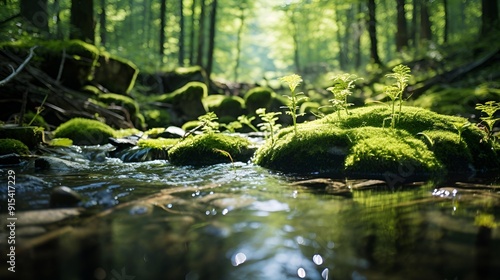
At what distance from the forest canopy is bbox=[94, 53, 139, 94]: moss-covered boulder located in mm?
951

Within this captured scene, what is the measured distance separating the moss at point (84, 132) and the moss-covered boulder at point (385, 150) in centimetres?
418

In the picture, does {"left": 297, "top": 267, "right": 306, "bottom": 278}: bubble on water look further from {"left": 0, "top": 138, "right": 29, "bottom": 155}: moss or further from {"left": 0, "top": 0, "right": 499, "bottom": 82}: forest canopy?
{"left": 0, "top": 0, "right": 499, "bottom": 82}: forest canopy

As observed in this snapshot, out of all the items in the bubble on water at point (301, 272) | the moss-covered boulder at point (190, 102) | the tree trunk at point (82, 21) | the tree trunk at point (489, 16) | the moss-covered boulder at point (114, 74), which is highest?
A: the tree trunk at point (489, 16)

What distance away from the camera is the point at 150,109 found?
520 inches

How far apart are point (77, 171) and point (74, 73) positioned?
7.21 metres

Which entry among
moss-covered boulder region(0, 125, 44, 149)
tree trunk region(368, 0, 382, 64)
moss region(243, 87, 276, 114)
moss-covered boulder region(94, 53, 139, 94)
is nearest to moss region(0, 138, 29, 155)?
moss-covered boulder region(0, 125, 44, 149)

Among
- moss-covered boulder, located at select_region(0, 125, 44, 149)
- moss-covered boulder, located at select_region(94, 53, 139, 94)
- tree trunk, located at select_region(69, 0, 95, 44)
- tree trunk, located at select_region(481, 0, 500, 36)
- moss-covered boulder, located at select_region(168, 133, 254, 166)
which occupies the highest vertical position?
tree trunk, located at select_region(481, 0, 500, 36)

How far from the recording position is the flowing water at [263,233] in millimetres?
1535

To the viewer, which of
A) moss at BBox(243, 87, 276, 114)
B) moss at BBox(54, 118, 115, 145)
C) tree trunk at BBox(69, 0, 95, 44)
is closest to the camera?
moss at BBox(54, 118, 115, 145)

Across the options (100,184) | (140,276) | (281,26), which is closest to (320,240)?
(140,276)

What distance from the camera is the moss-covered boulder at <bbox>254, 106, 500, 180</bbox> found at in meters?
3.79

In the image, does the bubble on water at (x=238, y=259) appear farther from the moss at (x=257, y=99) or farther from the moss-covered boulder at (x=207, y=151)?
the moss at (x=257, y=99)

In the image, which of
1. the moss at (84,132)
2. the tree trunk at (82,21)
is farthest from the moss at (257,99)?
the moss at (84,132)

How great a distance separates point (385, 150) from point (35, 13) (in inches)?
527
